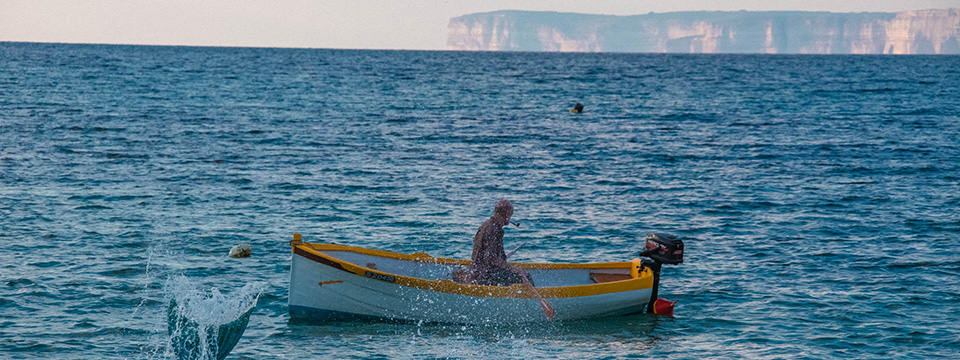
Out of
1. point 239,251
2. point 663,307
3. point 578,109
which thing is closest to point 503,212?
point 663,307

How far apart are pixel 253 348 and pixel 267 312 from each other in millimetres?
1700

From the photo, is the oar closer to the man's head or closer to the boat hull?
the boat hull

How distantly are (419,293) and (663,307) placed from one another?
3.80 m

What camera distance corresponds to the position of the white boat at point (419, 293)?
12.9m

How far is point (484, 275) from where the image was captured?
532 inches

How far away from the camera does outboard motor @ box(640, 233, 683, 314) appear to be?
14148mm

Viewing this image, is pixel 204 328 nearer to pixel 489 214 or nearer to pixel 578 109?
pixel 489 214

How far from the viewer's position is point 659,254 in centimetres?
1428

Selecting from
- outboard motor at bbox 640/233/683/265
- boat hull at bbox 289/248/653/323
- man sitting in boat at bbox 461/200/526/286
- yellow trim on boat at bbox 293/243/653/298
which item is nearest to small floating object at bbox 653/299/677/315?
yellow trim on boat at bbox 293/243/653/298

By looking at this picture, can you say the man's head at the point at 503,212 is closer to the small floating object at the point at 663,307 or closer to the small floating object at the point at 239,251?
the small floating object at the point at 663,307

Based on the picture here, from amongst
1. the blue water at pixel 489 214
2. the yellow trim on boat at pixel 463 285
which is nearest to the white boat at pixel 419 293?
the yellow trim on boat at pixel 463 285

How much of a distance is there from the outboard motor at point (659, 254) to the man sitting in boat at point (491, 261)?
7.06 ft

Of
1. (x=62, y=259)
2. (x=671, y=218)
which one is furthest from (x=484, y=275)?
(x=671, y=218)

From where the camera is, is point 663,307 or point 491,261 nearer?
point 491,261
